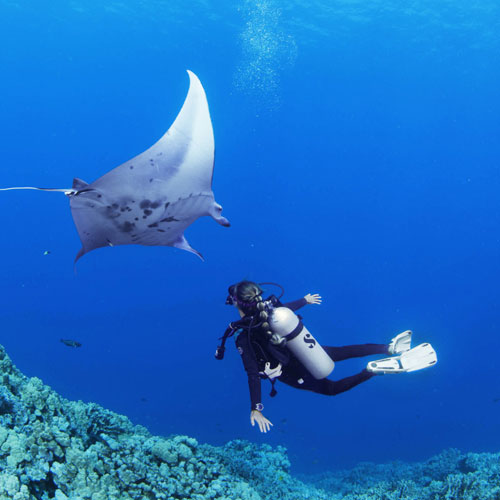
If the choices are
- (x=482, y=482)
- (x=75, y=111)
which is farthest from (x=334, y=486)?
(x=75, y=111)

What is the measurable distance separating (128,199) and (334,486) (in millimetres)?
9600

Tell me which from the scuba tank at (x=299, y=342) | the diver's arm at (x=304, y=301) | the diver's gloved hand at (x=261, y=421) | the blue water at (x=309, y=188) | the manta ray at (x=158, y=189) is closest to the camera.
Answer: the diver's gloved hand at (x=261, y=421)

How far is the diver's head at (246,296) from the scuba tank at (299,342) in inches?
9.7

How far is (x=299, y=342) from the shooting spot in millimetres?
4086

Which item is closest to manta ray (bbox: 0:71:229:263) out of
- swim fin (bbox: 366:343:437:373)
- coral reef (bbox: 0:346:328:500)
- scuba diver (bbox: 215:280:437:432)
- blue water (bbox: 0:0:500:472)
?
scuba diver (bbox: 215:280:437:432)

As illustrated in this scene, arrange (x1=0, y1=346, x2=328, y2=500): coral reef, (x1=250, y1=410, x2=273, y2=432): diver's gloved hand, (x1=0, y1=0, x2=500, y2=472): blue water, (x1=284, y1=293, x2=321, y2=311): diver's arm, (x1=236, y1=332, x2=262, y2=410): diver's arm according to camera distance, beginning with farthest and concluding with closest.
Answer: (x1=0, y1=0, x2=500, y2=472): blue water, (x1=284, y1=293, x2=321, y2=311): diver's arm, (x1=236, y1=332, x2=262, y2=410): diver's arm, (x1=250, y1=410, x2=273, y2=432): diver's gloved hand, (x1=0, y1=346, x2=328, y2=500): coral reef

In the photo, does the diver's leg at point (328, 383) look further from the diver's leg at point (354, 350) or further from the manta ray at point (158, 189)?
the manta ray at point (158, 189)

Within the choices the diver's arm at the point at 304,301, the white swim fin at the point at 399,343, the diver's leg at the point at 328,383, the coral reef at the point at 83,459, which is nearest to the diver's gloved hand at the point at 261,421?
the coral reef at the point at 83,459

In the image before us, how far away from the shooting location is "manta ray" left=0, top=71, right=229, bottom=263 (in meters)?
3.78

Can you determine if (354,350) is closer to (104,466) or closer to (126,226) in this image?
(104,466)

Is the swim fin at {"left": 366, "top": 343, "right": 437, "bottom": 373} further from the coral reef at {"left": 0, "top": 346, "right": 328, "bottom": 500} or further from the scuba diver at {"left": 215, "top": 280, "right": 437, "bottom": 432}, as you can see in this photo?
the coral reef at {"left": 0, "top": 346, "right": 328, "bottom": 500}

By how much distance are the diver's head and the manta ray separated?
0.86 meters

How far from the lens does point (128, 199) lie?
13.5 ft

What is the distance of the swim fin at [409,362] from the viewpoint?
4301mm
